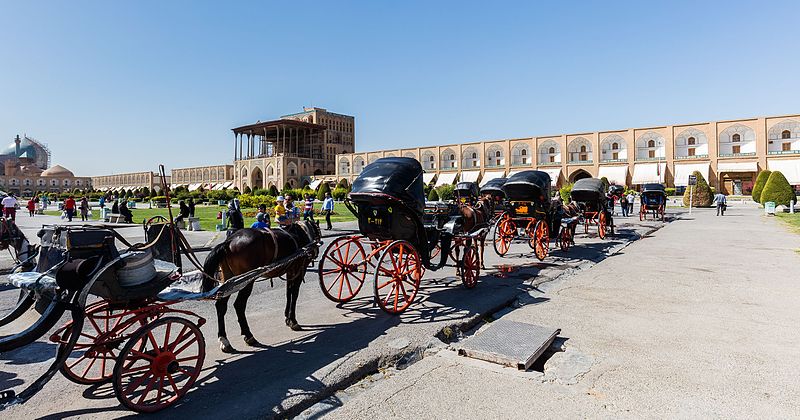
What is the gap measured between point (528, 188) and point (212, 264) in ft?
25.2

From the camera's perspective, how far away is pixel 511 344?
174 inches

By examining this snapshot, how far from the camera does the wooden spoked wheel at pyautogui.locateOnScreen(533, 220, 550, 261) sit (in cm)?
973

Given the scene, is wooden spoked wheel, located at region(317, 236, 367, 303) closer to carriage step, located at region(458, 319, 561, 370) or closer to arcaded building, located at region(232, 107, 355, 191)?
carriage step, located at region(458, 319, 561, 370)

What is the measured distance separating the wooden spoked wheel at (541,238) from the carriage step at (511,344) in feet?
16.0

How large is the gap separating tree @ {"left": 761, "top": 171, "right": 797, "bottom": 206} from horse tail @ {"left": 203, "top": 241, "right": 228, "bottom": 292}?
112 ft

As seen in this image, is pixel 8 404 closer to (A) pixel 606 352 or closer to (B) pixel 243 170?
(A) pixel 606 352

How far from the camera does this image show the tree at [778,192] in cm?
2786

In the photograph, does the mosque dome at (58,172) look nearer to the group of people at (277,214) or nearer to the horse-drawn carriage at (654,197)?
the group of people at (277,214)

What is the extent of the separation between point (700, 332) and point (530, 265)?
450 centimetres

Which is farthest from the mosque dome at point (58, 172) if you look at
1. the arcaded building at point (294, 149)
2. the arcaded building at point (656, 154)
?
the arcaded building at point (656, 154)

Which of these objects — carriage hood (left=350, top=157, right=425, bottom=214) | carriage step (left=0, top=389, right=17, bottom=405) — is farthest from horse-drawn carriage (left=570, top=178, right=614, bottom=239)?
carriage step (left=0, top=389, right=17, bottom=405)

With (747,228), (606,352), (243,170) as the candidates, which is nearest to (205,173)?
(243,170)

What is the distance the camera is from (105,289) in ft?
10.8

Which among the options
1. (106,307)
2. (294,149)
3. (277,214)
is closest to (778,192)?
(277,214)
